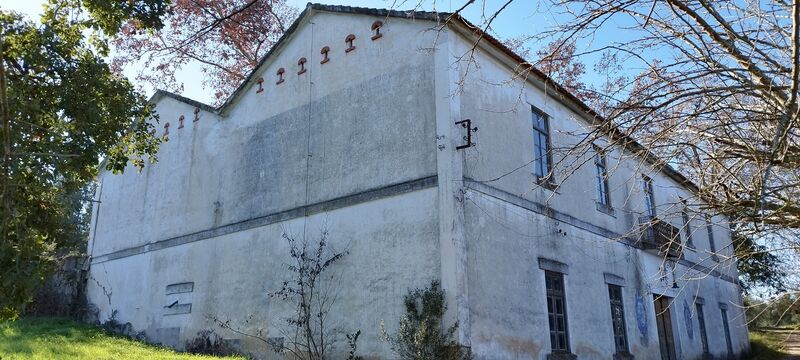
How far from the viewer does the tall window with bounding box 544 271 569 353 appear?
12134 millimetres

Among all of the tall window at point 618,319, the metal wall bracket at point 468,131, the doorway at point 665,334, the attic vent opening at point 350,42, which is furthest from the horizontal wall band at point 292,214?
the doorway at point 665,334

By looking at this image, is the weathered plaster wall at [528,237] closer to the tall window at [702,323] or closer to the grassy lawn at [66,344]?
the tall window at [702,323]

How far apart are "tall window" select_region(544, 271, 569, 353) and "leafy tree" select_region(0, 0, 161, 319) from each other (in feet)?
27.5

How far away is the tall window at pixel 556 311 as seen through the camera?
1213 centimetres

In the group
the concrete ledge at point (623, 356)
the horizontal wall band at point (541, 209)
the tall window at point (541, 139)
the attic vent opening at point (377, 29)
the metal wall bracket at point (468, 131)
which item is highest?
the attic vent opening at point (377, 29)

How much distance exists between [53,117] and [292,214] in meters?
5.55

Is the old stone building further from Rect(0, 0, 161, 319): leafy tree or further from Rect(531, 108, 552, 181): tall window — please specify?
Rect(0, 0, 161, 319): leafy tree

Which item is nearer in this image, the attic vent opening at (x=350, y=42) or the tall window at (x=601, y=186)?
the attic vent opening at (x=350, y=42)

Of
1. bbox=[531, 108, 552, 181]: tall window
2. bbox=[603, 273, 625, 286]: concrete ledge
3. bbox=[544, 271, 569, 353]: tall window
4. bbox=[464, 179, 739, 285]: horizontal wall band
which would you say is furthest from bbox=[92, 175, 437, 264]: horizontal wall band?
bbox=[603, 273, 625, 286]: concrete ledge

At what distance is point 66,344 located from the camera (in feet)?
43.2

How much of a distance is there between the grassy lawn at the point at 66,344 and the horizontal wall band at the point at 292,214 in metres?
2.63

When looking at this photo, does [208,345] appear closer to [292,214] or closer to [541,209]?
[292,214]

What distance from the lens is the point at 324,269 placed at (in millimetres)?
12258

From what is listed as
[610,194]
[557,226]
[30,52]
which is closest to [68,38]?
[30,52]
